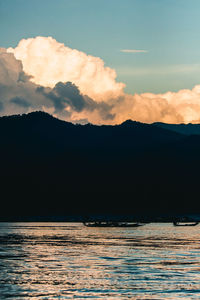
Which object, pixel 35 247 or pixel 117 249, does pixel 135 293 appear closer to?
pixel 117 249

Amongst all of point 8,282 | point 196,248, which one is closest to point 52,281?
point 8,282

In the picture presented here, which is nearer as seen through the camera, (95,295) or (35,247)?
(95,295)

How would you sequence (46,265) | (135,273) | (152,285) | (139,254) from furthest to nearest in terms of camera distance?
(139,254)
(46,265)
(135,273)
(152,285)

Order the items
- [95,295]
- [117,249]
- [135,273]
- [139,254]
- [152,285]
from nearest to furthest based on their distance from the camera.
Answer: [95,295], [152,285], [135,273], [139,254], [117,249]

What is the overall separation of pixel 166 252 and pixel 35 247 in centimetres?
3357

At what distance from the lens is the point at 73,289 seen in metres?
76.4

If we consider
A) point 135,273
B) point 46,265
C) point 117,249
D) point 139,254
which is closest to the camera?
point 135,273

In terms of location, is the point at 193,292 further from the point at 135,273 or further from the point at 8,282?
the point at 8,282

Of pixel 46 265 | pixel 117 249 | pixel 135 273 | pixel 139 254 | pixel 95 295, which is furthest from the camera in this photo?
pixel 117 249

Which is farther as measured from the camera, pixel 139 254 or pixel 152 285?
pixel 139 254

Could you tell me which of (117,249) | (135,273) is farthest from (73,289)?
(117,249)

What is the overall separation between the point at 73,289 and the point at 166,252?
2130 inches

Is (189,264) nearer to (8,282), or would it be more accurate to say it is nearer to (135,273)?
(135,273)

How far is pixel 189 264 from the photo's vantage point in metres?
103
